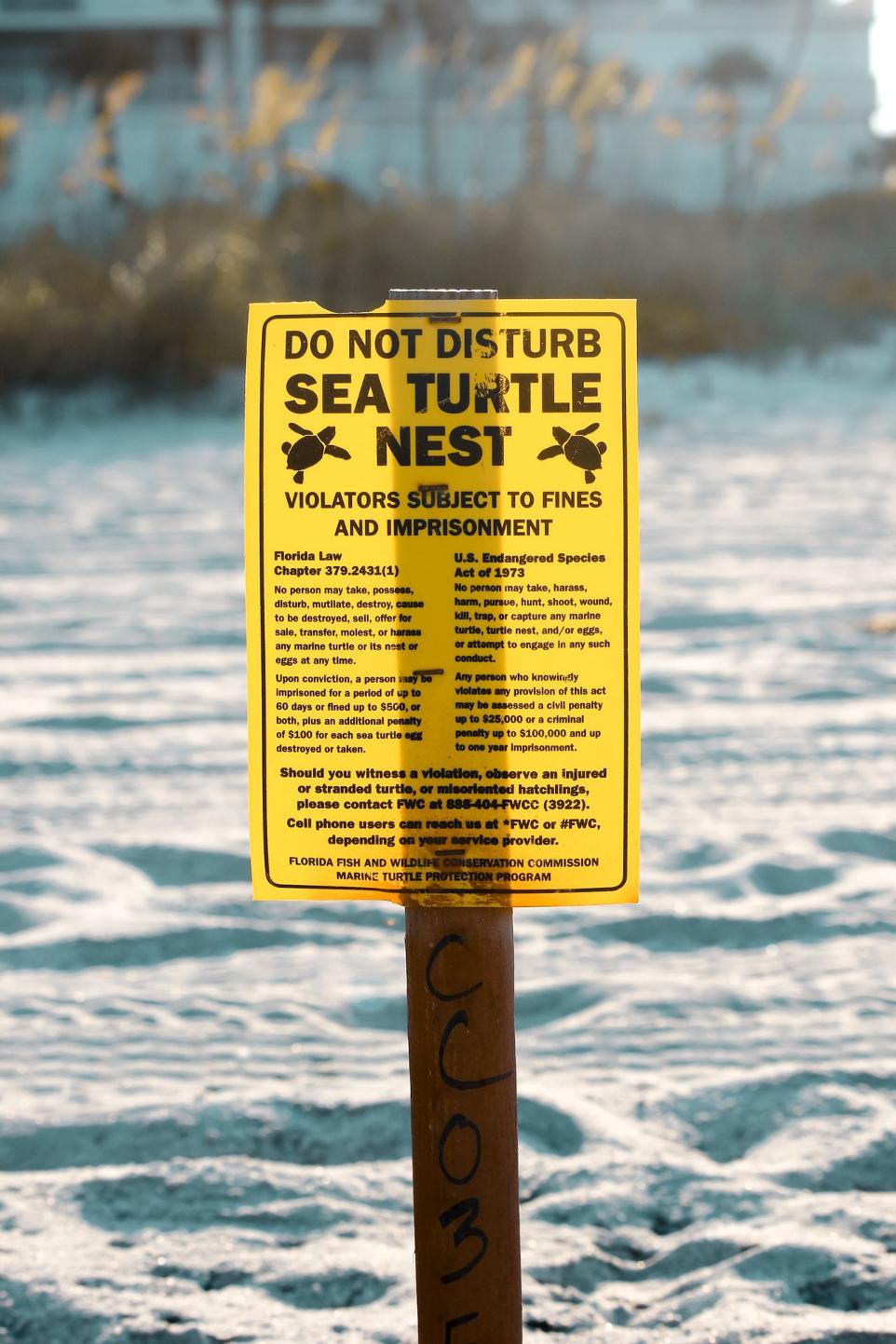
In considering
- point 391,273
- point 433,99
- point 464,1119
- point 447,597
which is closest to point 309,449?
point 447,597

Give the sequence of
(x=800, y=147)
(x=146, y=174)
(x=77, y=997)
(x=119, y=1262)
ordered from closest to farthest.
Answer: (x=119, y=1262), (x=77, y=997), (x=146, y=174), (x=800, y=147)

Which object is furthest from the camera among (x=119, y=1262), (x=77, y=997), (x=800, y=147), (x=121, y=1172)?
(x=800, y=147)

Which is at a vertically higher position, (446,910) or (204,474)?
(204,474)

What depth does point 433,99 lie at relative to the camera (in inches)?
878

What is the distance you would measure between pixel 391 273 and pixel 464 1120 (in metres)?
11.8

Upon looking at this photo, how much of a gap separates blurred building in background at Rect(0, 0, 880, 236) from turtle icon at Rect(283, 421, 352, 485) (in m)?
11.0

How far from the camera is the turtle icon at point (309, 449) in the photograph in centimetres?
116

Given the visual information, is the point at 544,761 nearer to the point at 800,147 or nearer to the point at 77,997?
the point at 77,997

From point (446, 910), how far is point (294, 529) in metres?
0.33

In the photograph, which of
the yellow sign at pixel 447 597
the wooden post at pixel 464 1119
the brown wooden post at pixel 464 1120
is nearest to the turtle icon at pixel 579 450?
the yellow sign at pixel 447 597

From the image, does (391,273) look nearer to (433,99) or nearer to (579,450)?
(433,99)

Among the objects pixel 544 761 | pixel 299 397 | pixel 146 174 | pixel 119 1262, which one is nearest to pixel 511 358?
pixel 299 397

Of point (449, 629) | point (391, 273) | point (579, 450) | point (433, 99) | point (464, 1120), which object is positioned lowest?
point (464, 1120)

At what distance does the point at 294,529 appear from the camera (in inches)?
46.3
